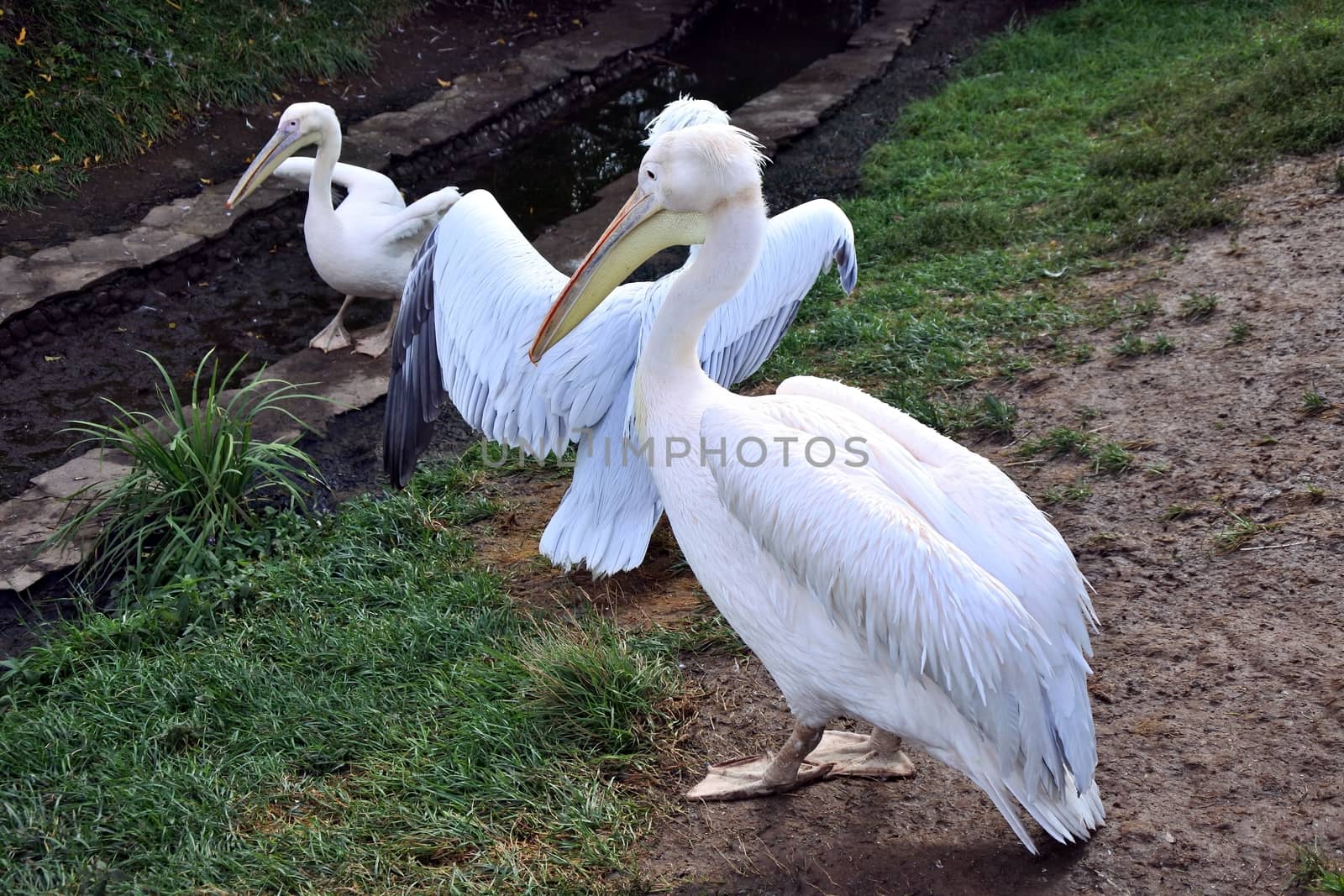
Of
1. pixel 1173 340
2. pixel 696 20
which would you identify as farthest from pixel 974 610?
pixel 696 20

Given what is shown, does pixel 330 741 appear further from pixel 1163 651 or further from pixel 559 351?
pixel 1163 651

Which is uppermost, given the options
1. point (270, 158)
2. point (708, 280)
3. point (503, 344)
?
point (270, 158)

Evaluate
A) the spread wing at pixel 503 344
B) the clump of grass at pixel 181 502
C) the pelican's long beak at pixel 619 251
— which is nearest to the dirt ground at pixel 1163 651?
the spread wing at pixel 503 344

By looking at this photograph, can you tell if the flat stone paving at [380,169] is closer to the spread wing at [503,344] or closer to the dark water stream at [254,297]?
the dark water stream at [254,297]

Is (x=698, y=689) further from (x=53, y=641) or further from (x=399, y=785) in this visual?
(x=53, y=641)

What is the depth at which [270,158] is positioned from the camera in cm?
511

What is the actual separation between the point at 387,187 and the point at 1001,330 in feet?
8.95

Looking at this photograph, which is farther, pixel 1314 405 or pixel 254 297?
pixel 254 297

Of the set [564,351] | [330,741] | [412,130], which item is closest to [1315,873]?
[330,741]

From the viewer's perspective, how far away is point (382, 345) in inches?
193

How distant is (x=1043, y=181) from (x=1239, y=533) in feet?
10.2

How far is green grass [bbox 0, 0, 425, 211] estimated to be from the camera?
6035 mm

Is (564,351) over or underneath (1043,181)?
over

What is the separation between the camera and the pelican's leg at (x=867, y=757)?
101 inches
